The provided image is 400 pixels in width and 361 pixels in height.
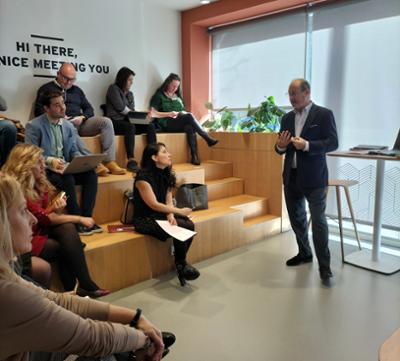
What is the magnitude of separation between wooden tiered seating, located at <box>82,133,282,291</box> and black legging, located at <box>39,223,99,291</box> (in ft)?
0.58

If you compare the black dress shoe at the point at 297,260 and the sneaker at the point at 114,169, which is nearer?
the black dress shoe at the point at 297,260

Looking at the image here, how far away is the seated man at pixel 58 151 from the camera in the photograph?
9.78 feet

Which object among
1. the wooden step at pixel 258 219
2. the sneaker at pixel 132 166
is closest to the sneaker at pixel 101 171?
the sneaker at pixel 132 166

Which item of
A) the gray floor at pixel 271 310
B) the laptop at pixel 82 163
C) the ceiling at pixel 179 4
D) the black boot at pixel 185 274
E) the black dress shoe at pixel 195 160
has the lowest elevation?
the gray floor at pixel 271 310

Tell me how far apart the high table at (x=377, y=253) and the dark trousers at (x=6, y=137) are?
104 inches

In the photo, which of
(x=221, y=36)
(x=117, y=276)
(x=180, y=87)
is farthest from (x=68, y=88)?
(x=221, y=36)

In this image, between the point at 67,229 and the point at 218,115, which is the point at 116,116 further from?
the point at 67,229

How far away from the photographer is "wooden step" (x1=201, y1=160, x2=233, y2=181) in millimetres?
4613

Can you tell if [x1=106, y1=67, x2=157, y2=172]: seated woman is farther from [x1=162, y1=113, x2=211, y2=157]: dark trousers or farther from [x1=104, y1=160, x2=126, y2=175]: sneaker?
[x1=162, y1=113, x2=211, y2=157]: dark trousers

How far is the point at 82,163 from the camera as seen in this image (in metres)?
A: 3.00

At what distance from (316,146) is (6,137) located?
2492 mm

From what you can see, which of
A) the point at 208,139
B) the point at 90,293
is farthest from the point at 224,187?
the point at 90,293

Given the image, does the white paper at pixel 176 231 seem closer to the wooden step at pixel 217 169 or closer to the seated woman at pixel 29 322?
the seated woman at pixel 29 322

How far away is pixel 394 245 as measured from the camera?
3.87m
